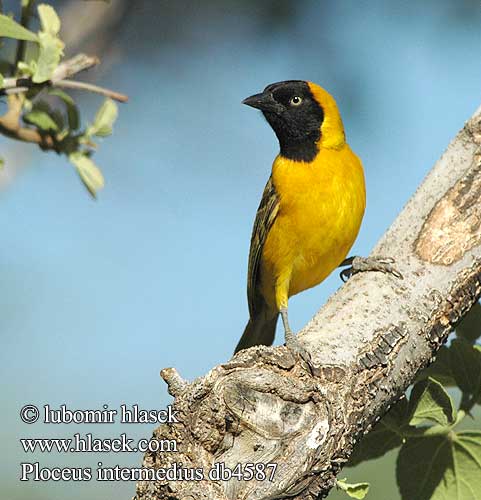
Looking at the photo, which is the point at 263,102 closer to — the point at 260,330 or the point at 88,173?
the point at 260,330

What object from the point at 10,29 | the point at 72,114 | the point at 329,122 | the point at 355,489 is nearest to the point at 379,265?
the point at 355,489

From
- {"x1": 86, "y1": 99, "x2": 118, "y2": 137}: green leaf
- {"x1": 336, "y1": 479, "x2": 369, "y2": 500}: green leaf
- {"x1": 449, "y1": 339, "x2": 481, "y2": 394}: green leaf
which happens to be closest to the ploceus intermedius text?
{"x1": 449, "y1": 339, "x2": 481, "y2": 394}: green leaf

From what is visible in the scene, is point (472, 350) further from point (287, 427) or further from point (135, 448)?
point (135, 448)

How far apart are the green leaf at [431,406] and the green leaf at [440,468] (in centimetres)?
15

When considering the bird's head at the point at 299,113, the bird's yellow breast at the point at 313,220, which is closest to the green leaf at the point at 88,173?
the bird's yellow breast at the point at 313,220

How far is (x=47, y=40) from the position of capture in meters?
1.96

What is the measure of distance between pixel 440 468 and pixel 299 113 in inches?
90.8

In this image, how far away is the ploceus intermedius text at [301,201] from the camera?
392 centimetres

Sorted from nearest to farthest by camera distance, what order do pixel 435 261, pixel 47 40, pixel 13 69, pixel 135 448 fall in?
pixel 47 40 → pixel 13 69 → pixel 135 448 → pixel 435 261

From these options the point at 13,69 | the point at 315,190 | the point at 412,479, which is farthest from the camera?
the point at 315,190

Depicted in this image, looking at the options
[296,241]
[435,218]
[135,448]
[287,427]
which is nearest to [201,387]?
[287,427]

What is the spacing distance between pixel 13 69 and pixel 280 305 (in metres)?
2.22

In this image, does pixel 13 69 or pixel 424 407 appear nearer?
pixel 13 69

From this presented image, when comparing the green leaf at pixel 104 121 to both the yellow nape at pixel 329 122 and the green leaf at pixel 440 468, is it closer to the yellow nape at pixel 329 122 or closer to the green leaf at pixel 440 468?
the green leaf at pixel 440 468
